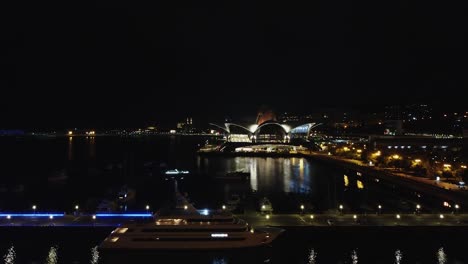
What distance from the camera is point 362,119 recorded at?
4847 cm

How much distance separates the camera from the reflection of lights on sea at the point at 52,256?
5.88m

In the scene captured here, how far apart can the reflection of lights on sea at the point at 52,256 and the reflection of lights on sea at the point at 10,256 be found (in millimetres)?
470

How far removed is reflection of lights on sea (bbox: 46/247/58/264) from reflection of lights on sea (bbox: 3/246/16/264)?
1.54 ft

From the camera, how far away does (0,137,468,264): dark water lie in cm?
606

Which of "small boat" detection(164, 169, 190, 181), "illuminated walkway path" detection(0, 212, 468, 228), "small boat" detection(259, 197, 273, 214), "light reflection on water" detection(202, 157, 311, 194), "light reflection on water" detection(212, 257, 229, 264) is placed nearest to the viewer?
"light reflection on water" detection(212, 257, 229, 264)

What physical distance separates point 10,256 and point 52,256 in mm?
605

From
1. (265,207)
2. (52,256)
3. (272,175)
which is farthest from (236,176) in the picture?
(52,256)

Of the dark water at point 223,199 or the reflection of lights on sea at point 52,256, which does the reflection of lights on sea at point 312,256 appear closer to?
the dark water at point 223,199

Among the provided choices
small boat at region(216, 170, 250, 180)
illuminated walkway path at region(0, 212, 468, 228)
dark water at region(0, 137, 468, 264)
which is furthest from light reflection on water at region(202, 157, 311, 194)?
illuminated walkway path at region(0, 212, 468, 228)

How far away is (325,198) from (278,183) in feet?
8.57

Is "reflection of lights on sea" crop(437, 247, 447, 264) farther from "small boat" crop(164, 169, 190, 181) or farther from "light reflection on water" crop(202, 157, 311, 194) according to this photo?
"small boat" crop(164, 169, 190, 181)

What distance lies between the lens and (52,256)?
6.04 metres

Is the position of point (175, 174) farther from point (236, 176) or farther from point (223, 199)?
point (223, 199)

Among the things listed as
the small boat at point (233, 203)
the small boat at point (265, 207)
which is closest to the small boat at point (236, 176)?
the small boat at point (233, 203)
